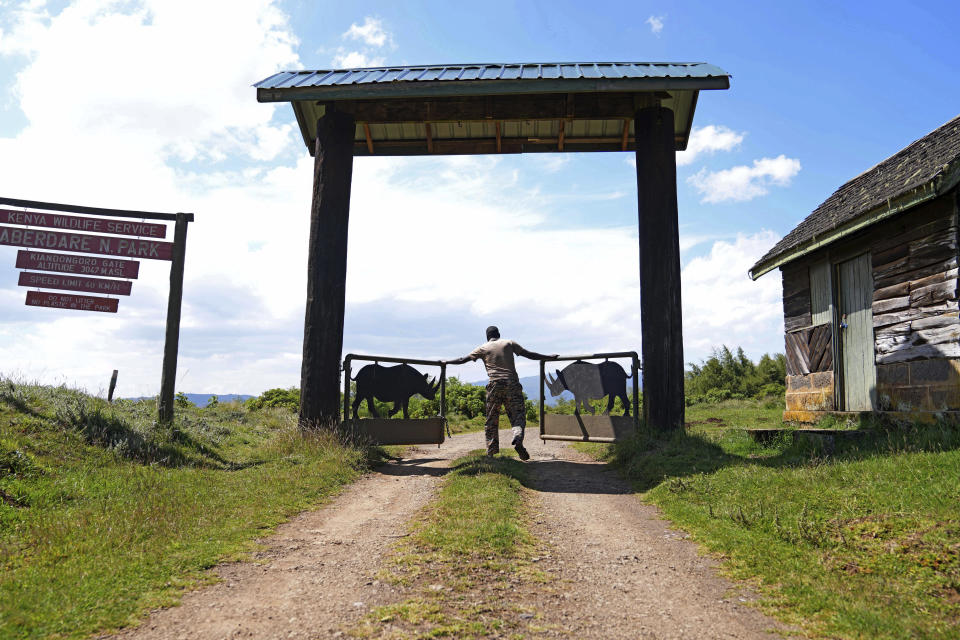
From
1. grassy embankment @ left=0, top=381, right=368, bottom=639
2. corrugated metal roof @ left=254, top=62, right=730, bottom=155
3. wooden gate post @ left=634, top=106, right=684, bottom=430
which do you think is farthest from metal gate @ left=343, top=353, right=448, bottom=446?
corrugated metal roof @ left=254, top=62, right=730, bottom=155

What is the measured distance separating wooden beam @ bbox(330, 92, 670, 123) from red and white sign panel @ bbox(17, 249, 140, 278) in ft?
17.1

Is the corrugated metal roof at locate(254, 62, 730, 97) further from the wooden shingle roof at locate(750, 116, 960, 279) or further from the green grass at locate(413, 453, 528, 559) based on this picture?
the green grass at locate(413, 453, 528, 559)

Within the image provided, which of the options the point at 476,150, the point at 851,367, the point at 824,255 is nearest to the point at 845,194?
the point at 824,255

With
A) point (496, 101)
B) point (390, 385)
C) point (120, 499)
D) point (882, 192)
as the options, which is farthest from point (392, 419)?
point (882, 192)

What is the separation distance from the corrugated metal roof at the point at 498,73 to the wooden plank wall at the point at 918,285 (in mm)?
4034

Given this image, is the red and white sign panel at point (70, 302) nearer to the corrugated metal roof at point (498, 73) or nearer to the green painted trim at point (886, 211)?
the corrugated metal roof at point (498, 73)

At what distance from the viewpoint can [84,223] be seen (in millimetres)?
11109

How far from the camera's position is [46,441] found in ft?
27.5

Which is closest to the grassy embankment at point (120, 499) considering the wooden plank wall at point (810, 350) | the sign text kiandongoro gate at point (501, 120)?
the sign text kiandongoro gate at point (501, 120)

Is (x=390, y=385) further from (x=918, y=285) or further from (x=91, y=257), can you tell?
(x=918, y=285)

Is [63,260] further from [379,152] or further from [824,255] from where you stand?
[824,255]

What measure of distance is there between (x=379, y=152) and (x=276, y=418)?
788 centimetres

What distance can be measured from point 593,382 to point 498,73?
6323mm

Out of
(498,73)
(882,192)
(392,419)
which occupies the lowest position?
(392,419)
